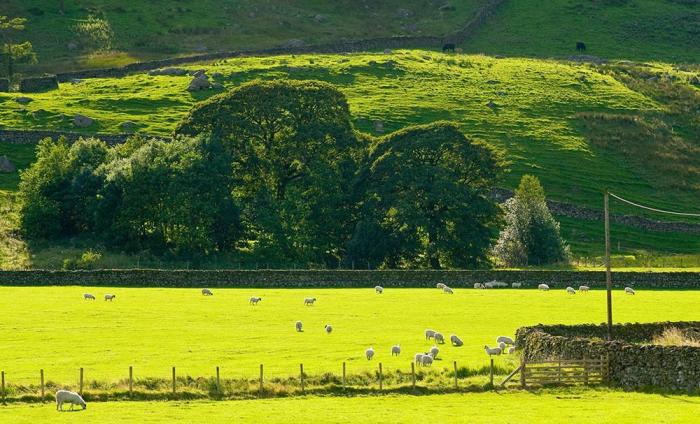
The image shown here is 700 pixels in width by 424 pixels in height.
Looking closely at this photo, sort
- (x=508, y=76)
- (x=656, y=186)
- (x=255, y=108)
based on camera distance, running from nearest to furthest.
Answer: (x=255, y=108) → (x=656, y=186) → (x=508, y=76)

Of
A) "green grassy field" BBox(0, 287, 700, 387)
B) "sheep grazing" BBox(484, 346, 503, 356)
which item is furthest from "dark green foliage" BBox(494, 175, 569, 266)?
"sheep grazing" BBox(484, 346, 503, 356)

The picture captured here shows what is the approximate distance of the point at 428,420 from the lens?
4503cm

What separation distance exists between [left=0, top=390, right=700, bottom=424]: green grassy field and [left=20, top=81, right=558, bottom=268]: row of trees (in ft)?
178

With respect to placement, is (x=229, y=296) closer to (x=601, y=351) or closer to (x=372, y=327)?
(x=372, y=327)

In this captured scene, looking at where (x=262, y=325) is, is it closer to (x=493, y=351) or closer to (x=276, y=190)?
(x=493, y=351)

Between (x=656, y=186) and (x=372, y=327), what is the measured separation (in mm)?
76146

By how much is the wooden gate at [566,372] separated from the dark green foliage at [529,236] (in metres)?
58.3

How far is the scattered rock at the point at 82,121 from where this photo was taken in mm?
139375

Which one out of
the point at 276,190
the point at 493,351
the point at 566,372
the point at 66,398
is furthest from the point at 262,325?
the point at 276,190

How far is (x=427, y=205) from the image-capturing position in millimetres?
106500

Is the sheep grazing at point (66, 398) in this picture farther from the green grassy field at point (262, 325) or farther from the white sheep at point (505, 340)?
the white sheep at point (505, 340)

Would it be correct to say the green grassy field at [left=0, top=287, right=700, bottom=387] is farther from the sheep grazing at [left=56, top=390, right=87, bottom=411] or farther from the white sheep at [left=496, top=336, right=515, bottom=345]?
the sheep grazing at [left=56, top=390, right=87, bottom=411]

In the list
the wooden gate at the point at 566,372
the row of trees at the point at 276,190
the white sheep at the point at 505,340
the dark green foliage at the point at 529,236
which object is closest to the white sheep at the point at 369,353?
the white sheep at the point at 505,340

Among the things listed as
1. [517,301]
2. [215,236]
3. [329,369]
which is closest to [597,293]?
[517,301]
